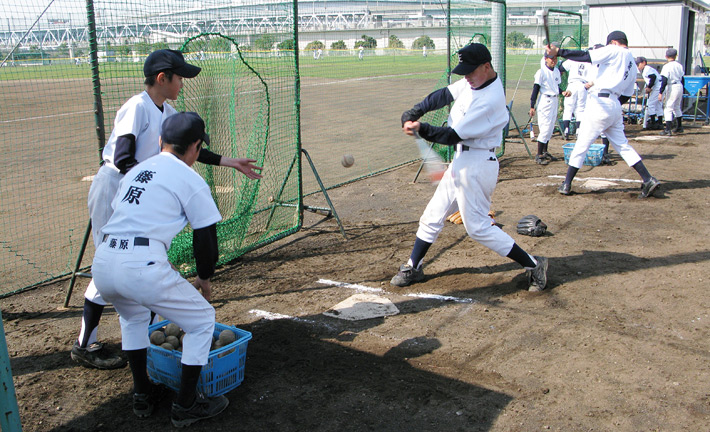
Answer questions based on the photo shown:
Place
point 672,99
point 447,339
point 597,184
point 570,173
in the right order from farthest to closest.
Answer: point 672,99 < point 597,184 < point 570,173 < point 447,339

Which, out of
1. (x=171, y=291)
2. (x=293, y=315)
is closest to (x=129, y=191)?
(x=171, y=291)

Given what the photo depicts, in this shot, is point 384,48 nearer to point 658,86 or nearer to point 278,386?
point 658,86

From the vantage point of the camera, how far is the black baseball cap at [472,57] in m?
5.14

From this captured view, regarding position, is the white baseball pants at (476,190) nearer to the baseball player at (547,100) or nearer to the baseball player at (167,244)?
the baseball player at (167,244)

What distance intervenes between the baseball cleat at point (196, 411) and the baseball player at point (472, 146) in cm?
253

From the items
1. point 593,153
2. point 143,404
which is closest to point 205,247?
point 143,404

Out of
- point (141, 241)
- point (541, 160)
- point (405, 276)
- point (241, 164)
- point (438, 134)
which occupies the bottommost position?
point (405, 276)

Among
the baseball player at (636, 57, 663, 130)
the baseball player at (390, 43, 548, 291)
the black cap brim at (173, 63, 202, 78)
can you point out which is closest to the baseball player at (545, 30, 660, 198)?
the baseball player at (390, 43, 548, 291)

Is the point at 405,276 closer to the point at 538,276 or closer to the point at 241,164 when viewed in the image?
the point at 538,276

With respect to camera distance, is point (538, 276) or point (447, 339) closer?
point (447, 339)

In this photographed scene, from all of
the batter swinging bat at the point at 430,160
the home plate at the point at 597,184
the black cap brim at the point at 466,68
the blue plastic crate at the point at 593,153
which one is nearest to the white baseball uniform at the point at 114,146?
the black cap brim at the point at 466,68

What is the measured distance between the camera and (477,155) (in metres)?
5.40

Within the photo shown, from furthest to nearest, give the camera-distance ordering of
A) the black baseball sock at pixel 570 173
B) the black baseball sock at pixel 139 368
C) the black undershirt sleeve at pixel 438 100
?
the black baseball sock at pixel 570 173 → the black undershirt sleeve at pixel 438 100 → the black baseball sock at pixel 139 368

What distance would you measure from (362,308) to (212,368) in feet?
6.10
